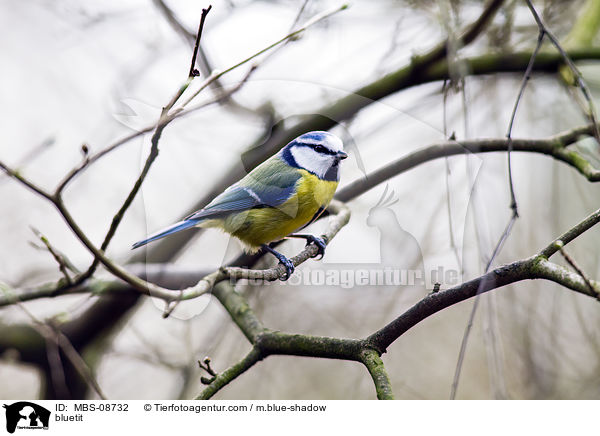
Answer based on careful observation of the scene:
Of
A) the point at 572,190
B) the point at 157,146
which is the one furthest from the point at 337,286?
the point at 572,190

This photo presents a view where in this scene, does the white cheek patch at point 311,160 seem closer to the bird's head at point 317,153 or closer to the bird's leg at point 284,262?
the bird's head at point 317,153

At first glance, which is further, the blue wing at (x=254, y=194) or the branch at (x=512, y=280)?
the blue wing at (x=254, y=194)

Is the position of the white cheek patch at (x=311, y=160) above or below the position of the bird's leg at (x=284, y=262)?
above

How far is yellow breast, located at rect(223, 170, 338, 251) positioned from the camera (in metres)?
0.70

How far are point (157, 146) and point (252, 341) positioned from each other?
36cm

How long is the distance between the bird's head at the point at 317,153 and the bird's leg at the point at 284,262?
0.13 meters

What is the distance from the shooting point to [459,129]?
0.93 m

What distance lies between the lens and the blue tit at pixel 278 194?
69 cm

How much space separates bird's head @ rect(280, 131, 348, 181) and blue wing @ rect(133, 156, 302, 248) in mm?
16

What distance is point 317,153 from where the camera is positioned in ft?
2.26
